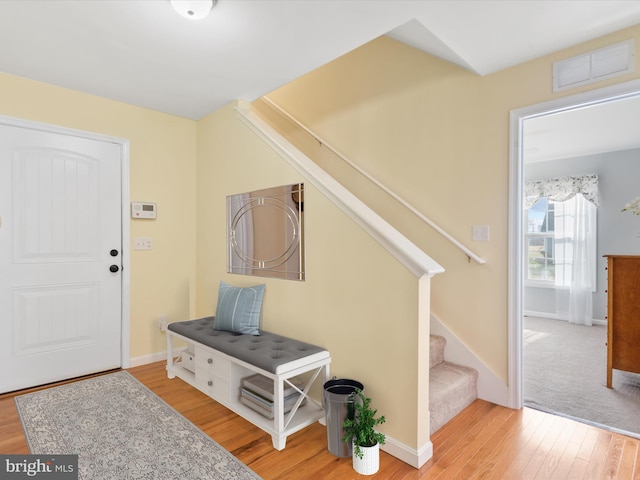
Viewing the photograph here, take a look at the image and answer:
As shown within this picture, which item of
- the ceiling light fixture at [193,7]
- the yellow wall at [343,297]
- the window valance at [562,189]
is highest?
the ceiling light fixture at [193,7]

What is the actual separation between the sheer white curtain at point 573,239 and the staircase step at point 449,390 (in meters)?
2.66

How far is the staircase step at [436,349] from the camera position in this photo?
2498 mm

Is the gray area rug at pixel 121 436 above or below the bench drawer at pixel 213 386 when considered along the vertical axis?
below

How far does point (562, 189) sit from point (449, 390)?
Result: 3.64 m

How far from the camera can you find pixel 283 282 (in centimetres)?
255

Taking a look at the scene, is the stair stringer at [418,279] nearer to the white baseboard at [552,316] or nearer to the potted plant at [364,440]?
the potted plant at [364,440]

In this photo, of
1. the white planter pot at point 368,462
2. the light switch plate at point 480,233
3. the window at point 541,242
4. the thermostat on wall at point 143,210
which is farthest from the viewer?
the window at point 541,242

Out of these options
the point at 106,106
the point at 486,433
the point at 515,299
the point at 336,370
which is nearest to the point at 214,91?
the point at 106,106

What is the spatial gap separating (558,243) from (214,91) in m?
4.77

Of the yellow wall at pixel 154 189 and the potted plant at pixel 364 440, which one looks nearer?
the potted plant at pixel 364 440

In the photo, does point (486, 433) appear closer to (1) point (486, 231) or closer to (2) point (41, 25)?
(1) point (486, 231)

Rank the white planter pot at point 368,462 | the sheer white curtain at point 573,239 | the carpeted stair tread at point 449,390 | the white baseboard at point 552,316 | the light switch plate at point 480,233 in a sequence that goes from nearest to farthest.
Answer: the white planter pot at point 368,462
the carpeted stair tread at point 449,390
the light switch plate at point 480,233
the sheer white curtain at point 573,239
the white baseboard at point 552,316

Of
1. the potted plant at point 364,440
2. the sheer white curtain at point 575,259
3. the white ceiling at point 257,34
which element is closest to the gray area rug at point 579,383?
the sheer white curtain at point 575,259

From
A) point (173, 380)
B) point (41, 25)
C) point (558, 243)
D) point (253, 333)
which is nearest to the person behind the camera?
point (41, 25)
